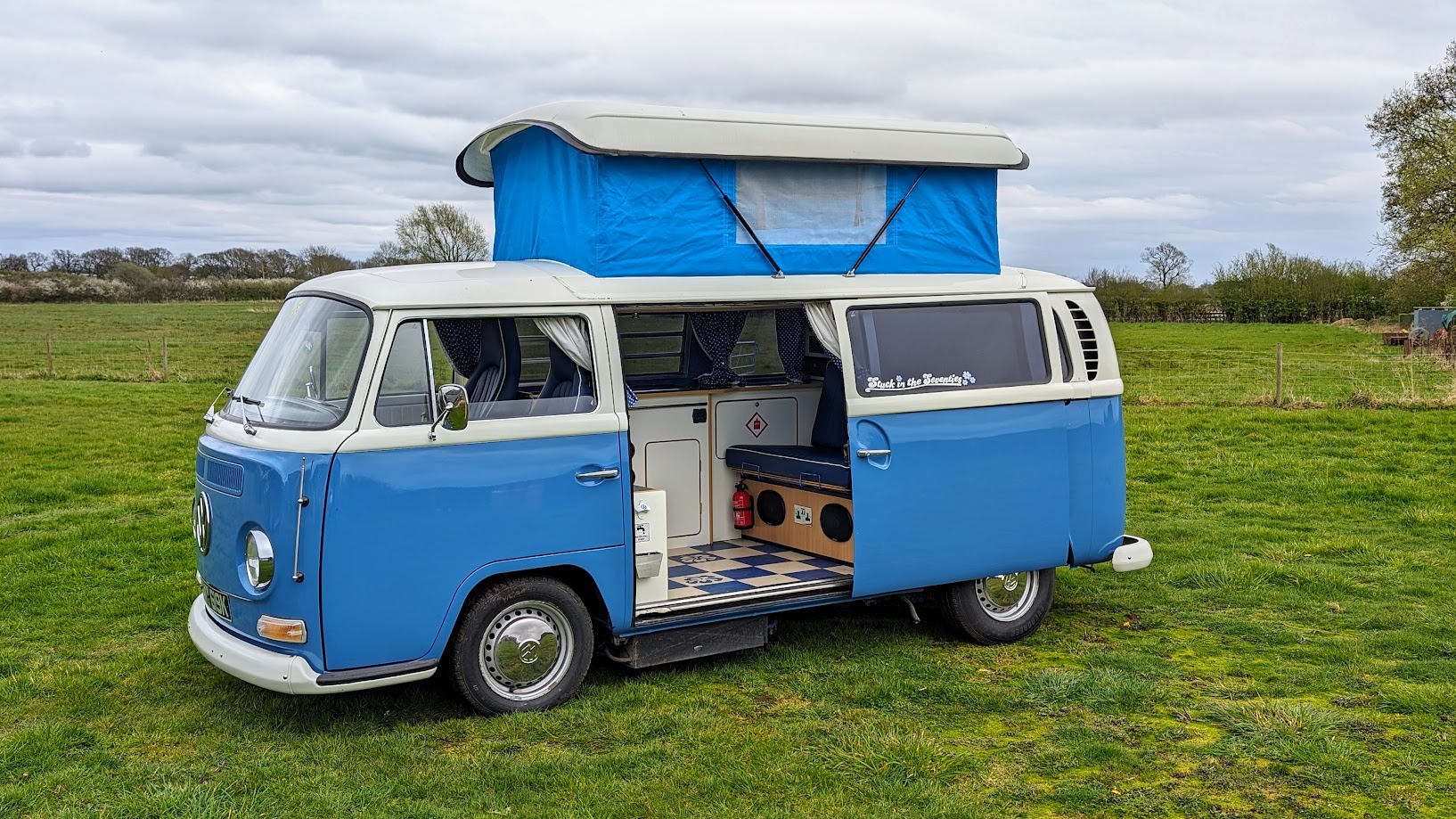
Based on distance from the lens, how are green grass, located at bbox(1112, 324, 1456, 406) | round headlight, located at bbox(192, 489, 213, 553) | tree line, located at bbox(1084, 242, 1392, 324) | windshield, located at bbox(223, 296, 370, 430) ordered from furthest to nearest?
tree line, located at bbox(1084, 242, 1392, 324), green grass, located at bbox(1112, 324, 1456, 406), round headlight, located at bbox(192, 489, 213, 553), windshield, located at bbox(223, 296, 370, 430)

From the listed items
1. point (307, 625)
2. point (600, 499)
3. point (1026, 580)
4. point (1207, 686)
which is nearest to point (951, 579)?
point (1026, 580)

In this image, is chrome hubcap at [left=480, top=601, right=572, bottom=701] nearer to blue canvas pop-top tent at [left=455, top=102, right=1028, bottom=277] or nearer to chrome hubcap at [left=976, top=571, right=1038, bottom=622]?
blue canvas pop-top tent at [left=455, top=102, right=1028, bottom=277]

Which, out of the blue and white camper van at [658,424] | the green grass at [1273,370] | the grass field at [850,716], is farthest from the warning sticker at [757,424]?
the green grass at [1273,370]

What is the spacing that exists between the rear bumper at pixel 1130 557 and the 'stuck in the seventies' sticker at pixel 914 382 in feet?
5.36

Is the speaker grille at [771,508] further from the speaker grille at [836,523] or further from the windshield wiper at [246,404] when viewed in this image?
the windshield wiper at [246,404]

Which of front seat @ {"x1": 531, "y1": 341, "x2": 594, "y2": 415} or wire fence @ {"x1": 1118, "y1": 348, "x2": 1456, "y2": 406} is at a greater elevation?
front seat @ {"x1": 531, "y1": 341, "x2": 594, "y2": 415}

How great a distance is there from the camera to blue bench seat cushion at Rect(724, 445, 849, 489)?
8.05 m

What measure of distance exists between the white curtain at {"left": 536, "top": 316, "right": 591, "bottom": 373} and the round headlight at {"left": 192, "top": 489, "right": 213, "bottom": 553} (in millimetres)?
1949

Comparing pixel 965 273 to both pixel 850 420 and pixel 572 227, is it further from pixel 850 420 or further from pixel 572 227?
pixel 572 227

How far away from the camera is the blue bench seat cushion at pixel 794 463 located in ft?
26.4

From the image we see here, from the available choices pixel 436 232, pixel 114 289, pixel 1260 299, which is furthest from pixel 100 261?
pixel 1260 299

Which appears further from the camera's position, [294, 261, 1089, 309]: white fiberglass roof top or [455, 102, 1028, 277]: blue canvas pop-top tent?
[455, 102, 1028, 277]: blue canvas pop-top tent

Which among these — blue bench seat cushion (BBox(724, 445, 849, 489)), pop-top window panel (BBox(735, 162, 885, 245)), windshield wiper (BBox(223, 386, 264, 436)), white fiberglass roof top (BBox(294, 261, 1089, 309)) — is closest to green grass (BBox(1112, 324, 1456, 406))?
blue bench seat cushion (BBox(724, 445, 849, 489))

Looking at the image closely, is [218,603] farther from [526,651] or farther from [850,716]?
[850,716]
